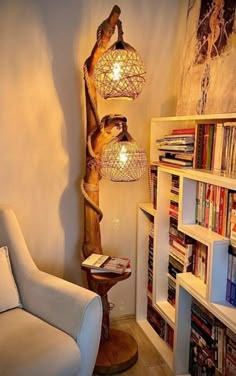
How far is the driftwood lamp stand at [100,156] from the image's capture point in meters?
1.82

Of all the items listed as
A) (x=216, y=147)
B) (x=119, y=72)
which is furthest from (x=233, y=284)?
(x=119, y=72)

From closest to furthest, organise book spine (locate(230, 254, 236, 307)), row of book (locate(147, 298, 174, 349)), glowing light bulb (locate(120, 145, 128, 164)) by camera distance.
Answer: book spine (locate(230, 254, 236, 307))
glowing light bulb (locate(120, 145, 128, 164))
row of book (locate(147, 298, 174, 349))

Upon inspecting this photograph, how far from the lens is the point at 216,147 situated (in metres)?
1.72

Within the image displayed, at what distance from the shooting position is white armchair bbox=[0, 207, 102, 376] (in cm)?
145

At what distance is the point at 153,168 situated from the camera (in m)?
2.29

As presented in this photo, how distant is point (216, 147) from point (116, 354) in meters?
1.29

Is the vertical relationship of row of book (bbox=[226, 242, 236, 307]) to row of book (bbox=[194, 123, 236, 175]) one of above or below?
below

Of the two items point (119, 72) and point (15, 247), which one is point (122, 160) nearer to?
point (119, 72)

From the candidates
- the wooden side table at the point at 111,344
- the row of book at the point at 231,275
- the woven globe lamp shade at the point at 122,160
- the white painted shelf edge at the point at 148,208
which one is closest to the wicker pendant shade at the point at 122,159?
the woven globe lamp shade at the point at 122,160

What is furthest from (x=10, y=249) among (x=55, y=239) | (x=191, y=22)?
(x=191, y=22)

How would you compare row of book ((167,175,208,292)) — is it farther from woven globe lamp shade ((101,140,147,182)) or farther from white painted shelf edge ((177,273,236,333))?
woven globe lamp shade ((101,140,147,182))

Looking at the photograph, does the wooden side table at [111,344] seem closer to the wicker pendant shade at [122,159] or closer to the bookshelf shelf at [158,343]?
the bookshelf shelf at [158,343]

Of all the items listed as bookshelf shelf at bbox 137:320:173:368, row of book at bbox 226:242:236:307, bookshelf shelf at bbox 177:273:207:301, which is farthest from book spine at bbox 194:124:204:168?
bookshelf shelf at bbox 137:320:173:368

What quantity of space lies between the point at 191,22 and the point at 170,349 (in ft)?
6.46
